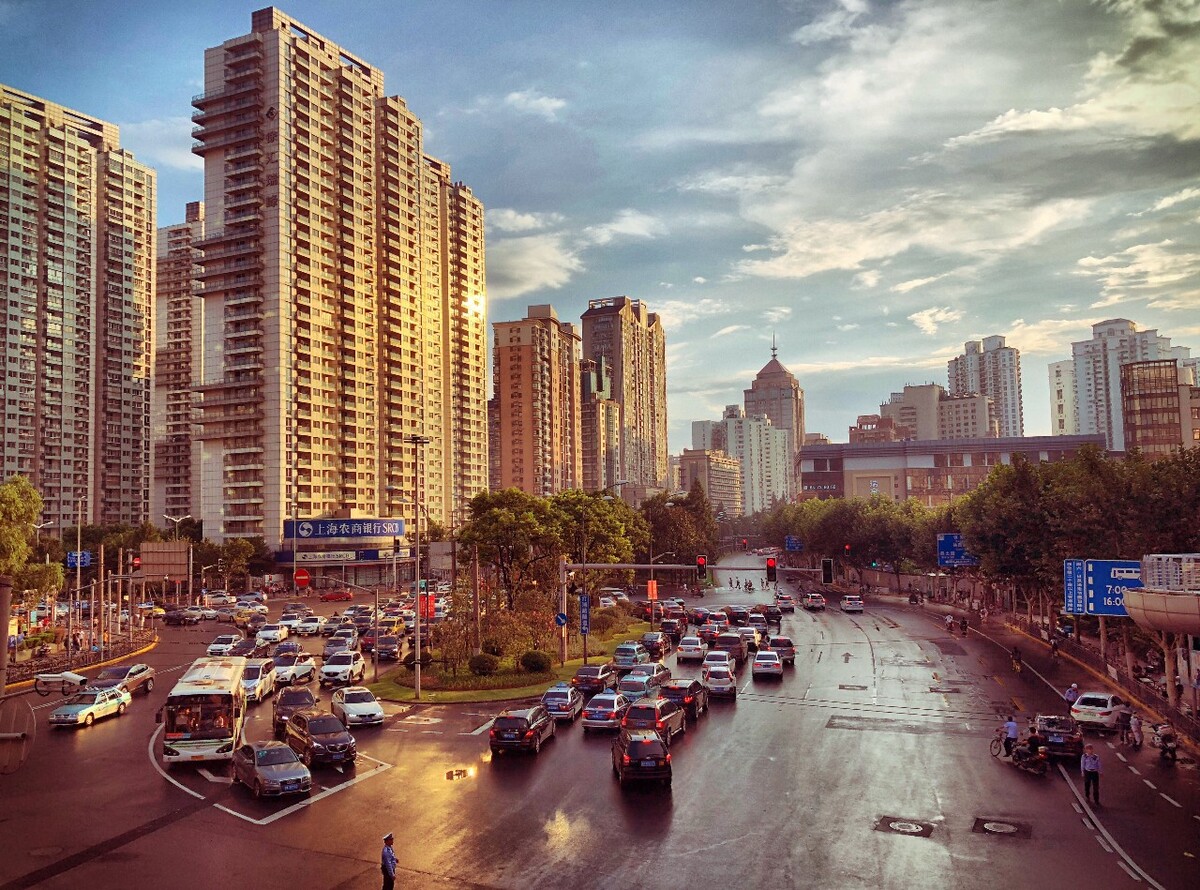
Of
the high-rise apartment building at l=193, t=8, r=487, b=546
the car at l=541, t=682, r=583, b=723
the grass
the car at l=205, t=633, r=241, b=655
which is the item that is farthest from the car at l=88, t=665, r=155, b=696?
the high-rise apartment building at l=193, t=8, r=487, b=546

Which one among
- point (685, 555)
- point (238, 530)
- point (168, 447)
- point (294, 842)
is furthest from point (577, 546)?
point (168, 447)

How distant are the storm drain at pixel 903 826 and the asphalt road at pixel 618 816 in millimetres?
79

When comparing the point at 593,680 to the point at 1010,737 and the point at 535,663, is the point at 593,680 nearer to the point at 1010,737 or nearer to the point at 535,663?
the point at 535,663

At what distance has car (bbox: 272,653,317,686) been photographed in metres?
48.1

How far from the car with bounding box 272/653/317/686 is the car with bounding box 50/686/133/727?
8133 millimetres

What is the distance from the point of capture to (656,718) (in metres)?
32.5

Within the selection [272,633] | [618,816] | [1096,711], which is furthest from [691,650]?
[618,816]

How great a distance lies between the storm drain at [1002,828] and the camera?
22.5 metres

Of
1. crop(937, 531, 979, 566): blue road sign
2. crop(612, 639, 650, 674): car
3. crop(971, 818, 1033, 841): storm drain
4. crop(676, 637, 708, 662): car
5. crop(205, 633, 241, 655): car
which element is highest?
crop(937, 531, 979, 566): blue road sign

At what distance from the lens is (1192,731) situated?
108 ft

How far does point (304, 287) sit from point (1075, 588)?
115 metres

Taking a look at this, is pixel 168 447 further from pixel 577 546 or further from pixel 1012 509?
pixel 1012 509

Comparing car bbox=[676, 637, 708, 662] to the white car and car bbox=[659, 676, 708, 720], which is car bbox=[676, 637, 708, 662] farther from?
the white car

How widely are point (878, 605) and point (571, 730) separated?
7601 cm
